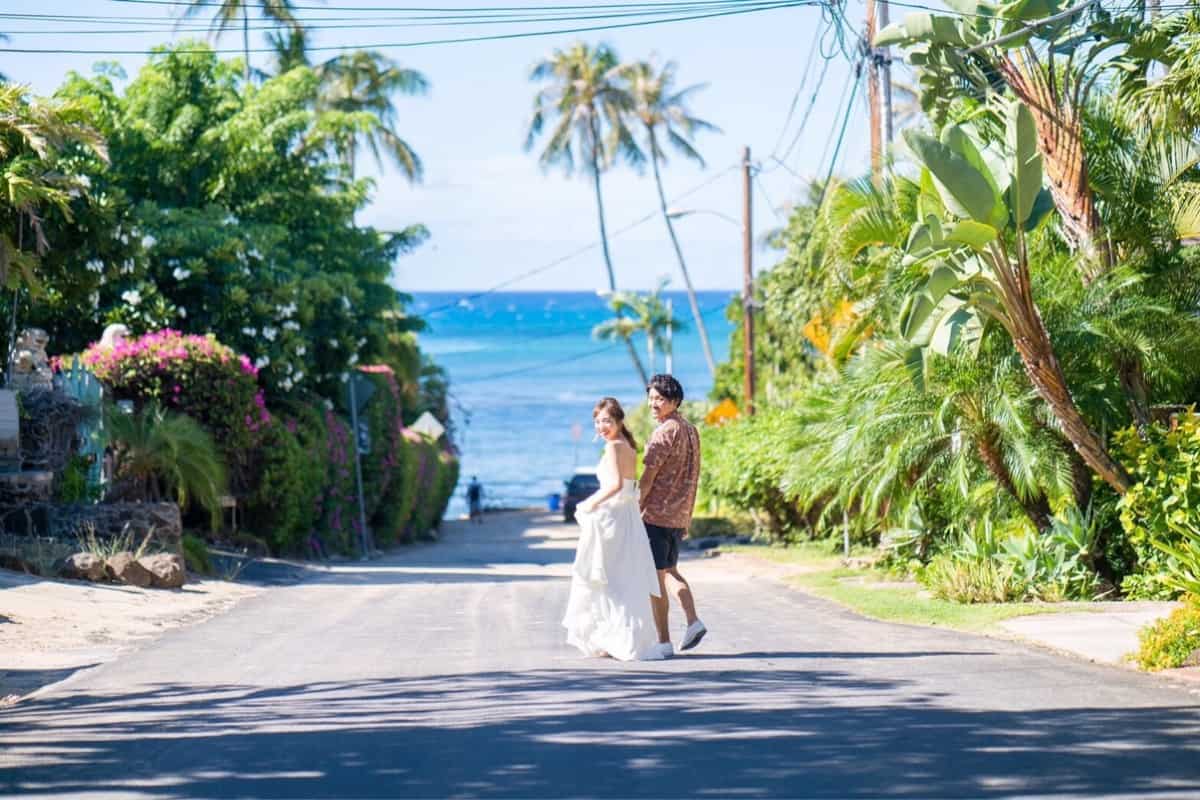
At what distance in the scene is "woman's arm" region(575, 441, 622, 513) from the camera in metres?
10.9

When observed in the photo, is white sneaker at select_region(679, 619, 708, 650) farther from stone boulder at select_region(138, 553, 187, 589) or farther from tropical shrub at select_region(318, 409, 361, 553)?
tropical shrub at select_region(318, 409, 361, 553)

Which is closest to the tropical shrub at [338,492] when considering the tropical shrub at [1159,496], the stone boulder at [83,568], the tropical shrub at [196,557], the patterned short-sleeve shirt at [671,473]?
the tropical shrub at [196,557]

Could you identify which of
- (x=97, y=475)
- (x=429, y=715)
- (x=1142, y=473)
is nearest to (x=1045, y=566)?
(x=1142, y=473)

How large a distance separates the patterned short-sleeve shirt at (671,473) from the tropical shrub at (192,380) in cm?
1281

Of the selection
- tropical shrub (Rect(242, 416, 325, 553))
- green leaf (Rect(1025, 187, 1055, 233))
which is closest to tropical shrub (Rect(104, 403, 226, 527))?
tropical shrub (Rect(242, 416, 325, 553))

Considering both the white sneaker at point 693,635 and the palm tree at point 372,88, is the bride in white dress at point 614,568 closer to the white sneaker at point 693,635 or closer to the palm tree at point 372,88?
the white sneaker at point 693,635

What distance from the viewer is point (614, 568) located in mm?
10898

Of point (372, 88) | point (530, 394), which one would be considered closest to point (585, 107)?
point (372, 88)

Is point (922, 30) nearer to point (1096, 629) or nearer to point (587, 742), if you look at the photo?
point (1096, 629)

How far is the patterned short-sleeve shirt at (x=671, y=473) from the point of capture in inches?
439

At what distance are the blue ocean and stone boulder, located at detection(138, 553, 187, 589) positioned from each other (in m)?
22.4

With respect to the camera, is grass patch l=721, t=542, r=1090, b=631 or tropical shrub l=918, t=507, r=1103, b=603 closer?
grass patch l=721, t=542, r=1090, b=631

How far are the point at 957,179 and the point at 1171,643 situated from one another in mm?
4563

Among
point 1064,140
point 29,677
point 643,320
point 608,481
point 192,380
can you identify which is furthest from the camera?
point 643,320
